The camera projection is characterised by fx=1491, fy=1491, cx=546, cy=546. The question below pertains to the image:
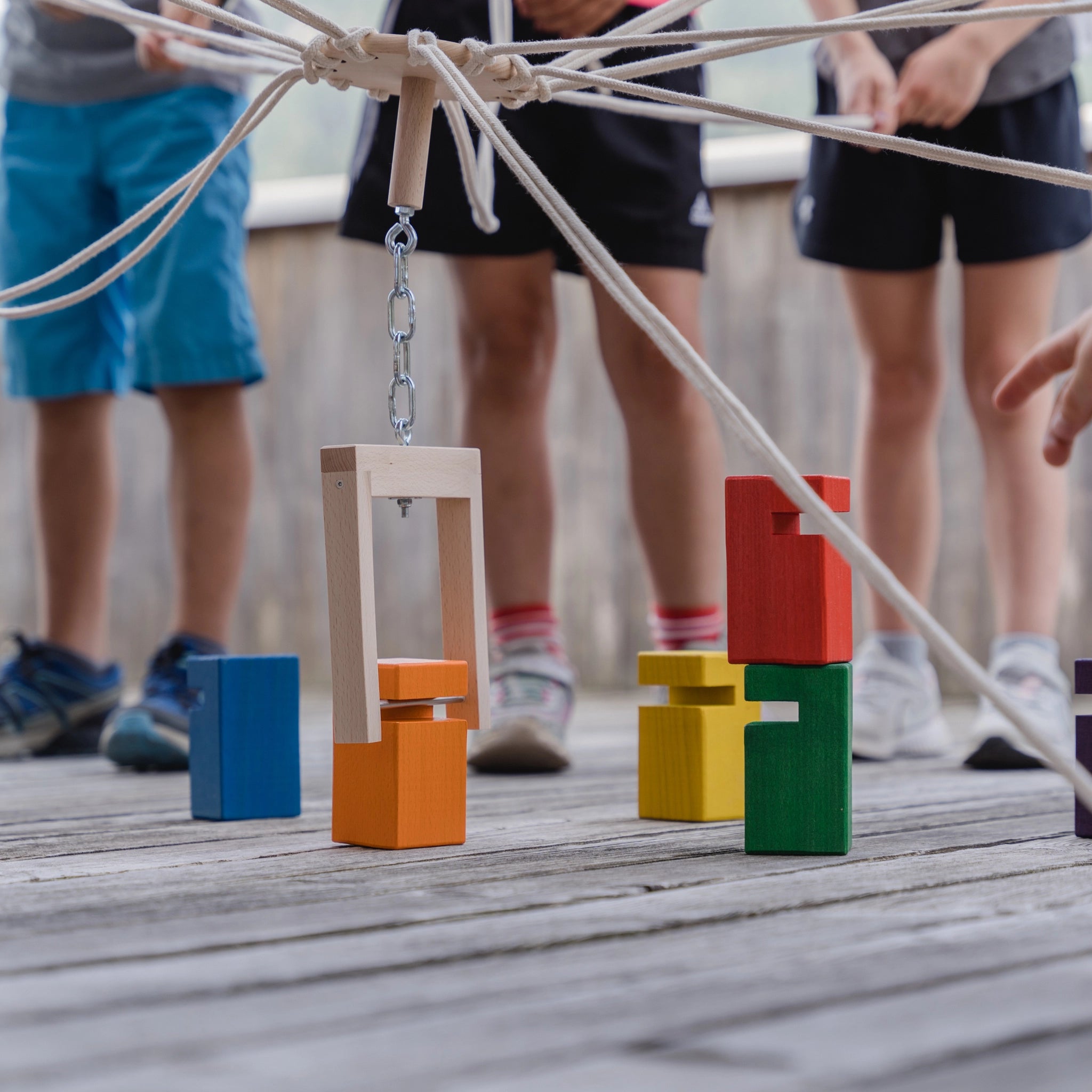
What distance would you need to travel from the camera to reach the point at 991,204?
5.58 feet

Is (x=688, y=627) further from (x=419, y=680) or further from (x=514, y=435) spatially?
(x=419, y=680)

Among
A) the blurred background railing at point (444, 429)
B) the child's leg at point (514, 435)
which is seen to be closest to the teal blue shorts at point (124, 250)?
the child's leg at point (514, 435)

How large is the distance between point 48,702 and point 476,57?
3.87ft

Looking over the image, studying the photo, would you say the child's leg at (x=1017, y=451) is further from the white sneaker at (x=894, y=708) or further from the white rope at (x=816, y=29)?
the white rope at (x=816, y=29)

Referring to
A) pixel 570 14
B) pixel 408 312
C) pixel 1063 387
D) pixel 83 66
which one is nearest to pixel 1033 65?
pixel 570 14

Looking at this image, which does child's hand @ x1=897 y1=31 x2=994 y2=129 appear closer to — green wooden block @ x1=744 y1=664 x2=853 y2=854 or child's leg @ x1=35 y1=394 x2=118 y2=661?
green wooden block @ x1=744 y1=664 x2=853 y2=854

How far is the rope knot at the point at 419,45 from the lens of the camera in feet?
3.18

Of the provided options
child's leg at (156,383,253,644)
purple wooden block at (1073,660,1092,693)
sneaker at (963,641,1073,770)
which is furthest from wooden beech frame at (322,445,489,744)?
child's leg at (156,383,253,644)

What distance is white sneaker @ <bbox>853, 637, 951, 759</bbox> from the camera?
1688mm

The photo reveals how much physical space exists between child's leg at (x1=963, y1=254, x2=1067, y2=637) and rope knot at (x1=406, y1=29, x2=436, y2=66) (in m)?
0.94

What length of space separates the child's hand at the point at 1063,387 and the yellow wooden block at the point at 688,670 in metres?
0.31

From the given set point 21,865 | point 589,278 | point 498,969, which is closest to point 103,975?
point 498,969

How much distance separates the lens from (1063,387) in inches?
46.8

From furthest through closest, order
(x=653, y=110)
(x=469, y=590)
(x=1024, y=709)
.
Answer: (x=1024, y=709) → (x=653, y=110) → (x=469, y=590)
